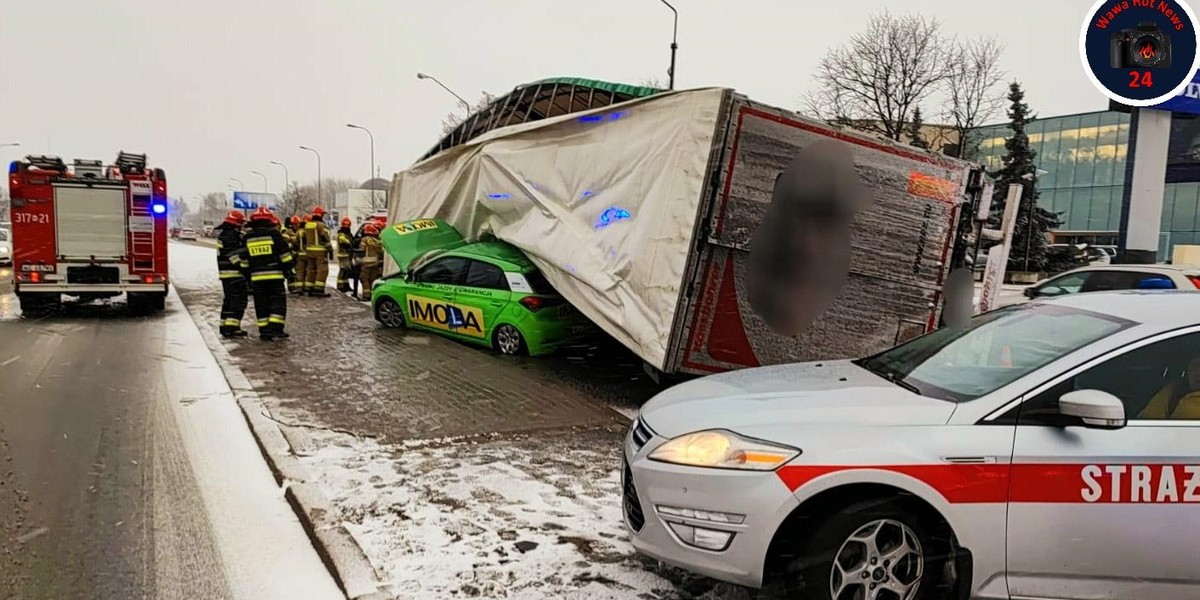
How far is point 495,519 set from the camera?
4.30m

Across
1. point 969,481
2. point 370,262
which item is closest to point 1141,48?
point 969,481

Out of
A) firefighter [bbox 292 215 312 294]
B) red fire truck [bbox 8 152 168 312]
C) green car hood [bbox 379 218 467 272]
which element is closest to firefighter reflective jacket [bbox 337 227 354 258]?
firefighter [bbox 292 215 312 294]

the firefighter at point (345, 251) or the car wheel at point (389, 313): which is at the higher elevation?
the firefighter at point (345, 251)

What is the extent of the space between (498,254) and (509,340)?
1.20 m

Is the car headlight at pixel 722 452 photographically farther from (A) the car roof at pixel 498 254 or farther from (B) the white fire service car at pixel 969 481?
(A) the car roof at pixel 498 254

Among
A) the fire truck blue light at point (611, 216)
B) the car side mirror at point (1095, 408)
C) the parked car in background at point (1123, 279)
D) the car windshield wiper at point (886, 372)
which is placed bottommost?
the car windshield wiper at point (886, 372)

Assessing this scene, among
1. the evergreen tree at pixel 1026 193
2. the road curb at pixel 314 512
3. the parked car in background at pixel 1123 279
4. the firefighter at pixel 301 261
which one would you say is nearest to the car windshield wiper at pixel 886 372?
the road curb at pixel 314 512

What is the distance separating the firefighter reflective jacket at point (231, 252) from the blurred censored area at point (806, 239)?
7.42 meters

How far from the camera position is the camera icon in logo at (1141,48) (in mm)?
9094

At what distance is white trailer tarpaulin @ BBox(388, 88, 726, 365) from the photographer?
6.47 meters

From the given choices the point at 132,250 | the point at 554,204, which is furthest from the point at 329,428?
the point at 132,250

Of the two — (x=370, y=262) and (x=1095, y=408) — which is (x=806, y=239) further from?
(x=370, y=262)

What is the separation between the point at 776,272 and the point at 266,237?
A: 7120 mm

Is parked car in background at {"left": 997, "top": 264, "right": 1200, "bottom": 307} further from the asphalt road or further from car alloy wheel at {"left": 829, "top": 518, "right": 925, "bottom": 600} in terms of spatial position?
the asphalt road
